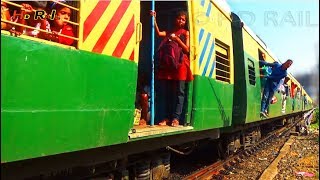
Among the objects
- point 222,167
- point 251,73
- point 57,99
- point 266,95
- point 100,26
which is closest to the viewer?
point 57,99

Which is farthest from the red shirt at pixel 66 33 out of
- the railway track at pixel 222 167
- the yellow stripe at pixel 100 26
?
the railway track at pixel 222 167

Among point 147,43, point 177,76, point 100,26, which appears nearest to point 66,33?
point 100,26

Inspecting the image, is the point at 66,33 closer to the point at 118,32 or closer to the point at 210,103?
the point at 118,32

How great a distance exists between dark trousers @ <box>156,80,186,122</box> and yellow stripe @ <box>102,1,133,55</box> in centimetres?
154

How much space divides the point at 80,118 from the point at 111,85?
0.50m

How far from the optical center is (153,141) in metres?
4.76

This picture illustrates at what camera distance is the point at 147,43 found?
5914 mm

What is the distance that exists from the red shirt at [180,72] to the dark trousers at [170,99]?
88 millimetres

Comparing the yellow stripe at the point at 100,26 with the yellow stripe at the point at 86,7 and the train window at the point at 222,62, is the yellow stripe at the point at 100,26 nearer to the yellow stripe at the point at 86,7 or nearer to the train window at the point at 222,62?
the yellow stripe at the point at 86,7

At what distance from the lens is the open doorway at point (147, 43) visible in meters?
5.25

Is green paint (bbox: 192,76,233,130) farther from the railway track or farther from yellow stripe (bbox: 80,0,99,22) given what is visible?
yellow stripe (bbox: 80,0,99,22)

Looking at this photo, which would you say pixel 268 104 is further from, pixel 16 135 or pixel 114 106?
pixel 16 135

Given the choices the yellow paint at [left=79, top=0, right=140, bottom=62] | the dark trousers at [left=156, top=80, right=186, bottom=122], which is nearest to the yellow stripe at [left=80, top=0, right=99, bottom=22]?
the yellow paint at [left=79, top=0, right=140, bottom=62]

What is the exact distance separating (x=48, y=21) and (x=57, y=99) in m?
0.71
